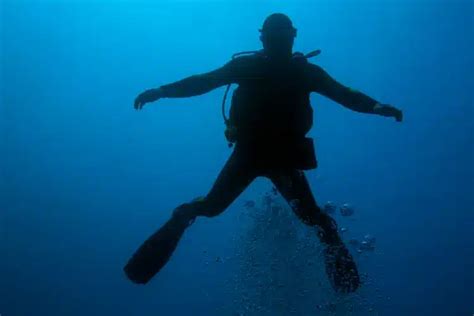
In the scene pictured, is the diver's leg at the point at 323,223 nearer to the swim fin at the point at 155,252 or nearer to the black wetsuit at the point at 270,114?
the black wetsuit at the point at 270,114

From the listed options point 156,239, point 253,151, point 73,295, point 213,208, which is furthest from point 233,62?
point 73,295

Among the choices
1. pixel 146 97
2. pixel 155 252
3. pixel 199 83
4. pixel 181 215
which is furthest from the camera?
pixel 181 215

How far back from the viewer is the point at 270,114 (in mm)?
5535

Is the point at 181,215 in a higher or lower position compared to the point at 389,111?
lower

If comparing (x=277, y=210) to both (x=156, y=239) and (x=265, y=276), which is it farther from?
(x=156, y=239)

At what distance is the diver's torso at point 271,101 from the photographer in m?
5.55

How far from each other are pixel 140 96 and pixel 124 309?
162 ft

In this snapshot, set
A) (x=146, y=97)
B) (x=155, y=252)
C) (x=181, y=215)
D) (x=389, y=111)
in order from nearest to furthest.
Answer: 1. (x=389, y=111)
2. (x=146, y=97)
3. (x=155, y=252)
4. (x=181, y=215)

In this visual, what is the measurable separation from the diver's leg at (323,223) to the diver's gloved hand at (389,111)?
4.30ft

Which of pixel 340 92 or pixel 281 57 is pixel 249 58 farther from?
pixel 340 92

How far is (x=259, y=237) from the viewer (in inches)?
469

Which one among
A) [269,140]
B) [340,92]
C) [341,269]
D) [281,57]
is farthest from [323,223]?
[281,57]

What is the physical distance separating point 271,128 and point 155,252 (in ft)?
7.36

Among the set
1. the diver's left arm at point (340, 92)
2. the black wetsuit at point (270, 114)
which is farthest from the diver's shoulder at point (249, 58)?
the diver's left arm at point (340, 92)
